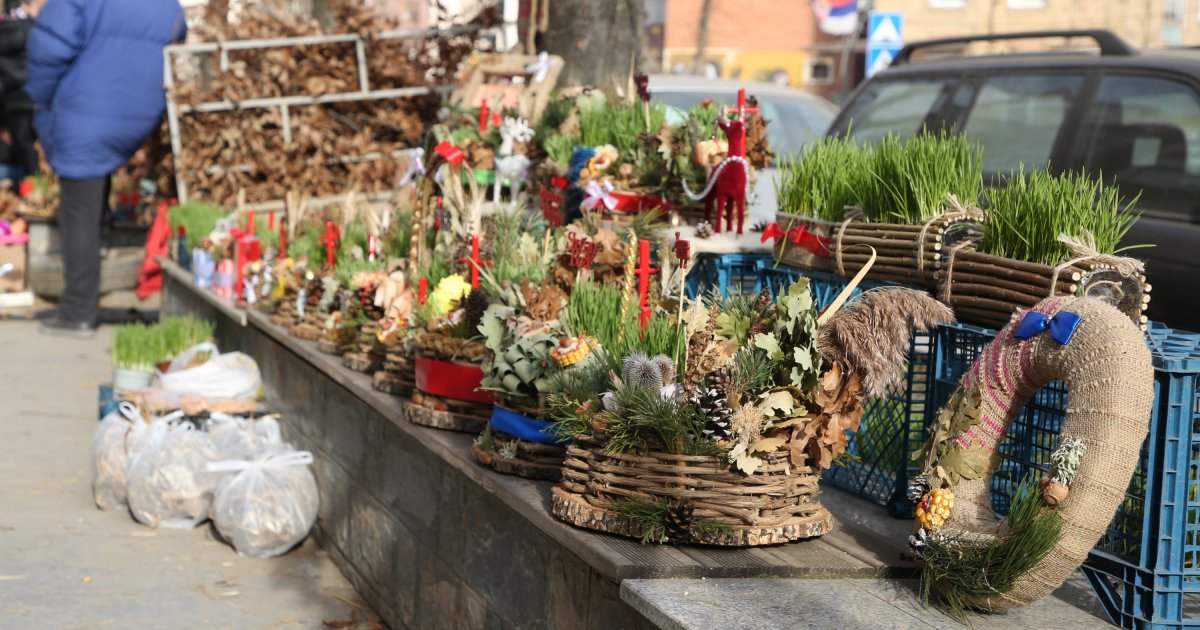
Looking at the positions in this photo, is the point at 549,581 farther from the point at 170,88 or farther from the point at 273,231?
the point at 170,88

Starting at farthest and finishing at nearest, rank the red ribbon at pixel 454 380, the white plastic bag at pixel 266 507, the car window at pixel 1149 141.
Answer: the white plastic bag at pixel 266 507 → the car window at pixel 1149 141 → the red ribbon at pixel 454 380

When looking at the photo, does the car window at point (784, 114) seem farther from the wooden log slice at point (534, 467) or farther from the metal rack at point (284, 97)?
the wooden log slice at point (534, 467)

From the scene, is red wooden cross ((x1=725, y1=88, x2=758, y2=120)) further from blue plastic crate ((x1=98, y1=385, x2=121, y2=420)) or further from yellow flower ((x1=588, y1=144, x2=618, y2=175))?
blue plastic crate ((x1=98, y1=385, x2=121, y2=420))

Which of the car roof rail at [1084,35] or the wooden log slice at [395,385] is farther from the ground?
the car roof rail at [1084,35]

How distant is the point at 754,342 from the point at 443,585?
1.51 metres

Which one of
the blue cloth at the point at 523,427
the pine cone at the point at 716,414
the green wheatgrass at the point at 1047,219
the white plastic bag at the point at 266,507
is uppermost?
the green wheatgrass at the point at 1047,219

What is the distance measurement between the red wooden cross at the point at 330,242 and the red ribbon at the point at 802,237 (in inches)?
107

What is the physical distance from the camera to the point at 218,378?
20.2 ft

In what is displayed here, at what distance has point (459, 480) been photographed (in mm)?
3805

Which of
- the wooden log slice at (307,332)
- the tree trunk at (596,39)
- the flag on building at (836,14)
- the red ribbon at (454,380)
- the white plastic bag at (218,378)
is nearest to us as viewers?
the red ribbon at (454,380)

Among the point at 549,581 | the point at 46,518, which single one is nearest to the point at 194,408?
the point at 46,518

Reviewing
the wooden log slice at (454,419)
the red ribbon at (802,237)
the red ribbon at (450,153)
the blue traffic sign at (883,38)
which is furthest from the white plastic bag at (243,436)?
the blue traffic sign at (883,38)

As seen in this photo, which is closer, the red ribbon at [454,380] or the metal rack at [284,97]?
the red ribbon at [454,380]

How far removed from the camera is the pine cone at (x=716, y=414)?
277 cm
